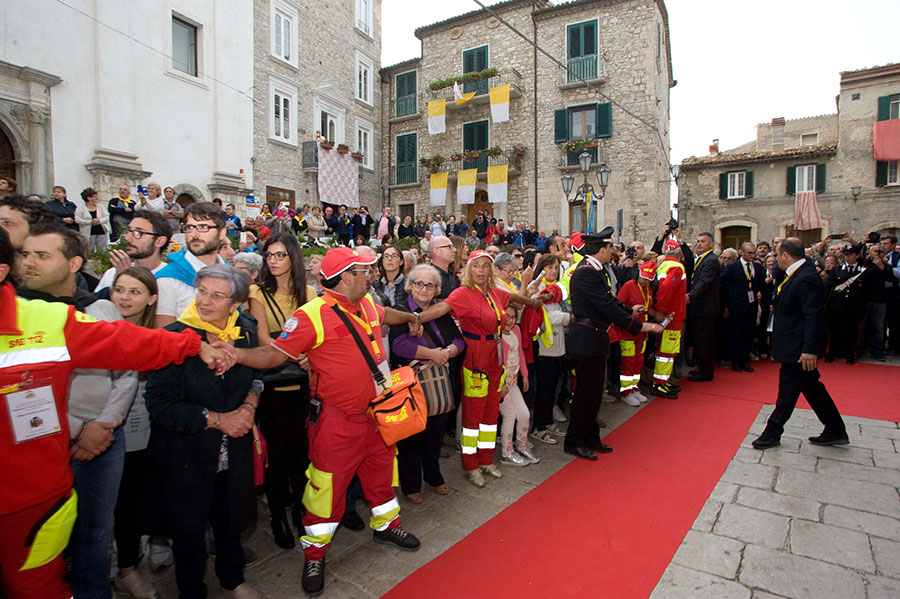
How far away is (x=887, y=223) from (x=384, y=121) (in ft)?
76.9

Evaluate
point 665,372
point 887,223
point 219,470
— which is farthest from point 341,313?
point 887,223

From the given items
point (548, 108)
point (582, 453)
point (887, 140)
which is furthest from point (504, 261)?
point (887, 140)

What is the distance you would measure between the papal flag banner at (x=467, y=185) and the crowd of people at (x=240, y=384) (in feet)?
58.9

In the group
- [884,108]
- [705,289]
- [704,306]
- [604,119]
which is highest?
[884,108]

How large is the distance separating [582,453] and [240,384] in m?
3.34

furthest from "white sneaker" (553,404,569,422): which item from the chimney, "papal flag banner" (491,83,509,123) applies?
the chimney

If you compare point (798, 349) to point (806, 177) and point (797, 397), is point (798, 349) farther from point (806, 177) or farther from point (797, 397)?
point (806, 177)

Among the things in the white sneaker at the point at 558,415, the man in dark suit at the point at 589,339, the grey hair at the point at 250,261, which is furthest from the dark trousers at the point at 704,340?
the grey hair at the point at 250,261

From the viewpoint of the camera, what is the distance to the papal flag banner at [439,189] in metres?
23.9

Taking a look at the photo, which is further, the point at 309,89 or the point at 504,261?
the point at 309,89

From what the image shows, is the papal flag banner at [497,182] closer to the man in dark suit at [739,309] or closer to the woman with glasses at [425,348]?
the man in dark suit at [739,309]

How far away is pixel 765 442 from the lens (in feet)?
16.0

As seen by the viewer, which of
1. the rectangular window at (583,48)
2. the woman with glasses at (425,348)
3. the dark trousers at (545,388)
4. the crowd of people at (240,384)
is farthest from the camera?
the rectangular window at (583,48)

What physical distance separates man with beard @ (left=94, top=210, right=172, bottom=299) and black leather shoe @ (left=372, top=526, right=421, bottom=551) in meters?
2.26
